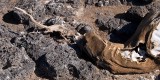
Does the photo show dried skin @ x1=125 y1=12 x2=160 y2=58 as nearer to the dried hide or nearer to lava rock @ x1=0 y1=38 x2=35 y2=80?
the dried hide

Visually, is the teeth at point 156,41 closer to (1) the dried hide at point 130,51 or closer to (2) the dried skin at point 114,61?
A: (1) the dried hide at point 130,51

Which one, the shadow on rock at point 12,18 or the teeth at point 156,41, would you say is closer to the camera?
the teeth at point 156,41

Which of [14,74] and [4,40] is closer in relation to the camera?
[14,74]

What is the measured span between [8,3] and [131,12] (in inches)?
82.8

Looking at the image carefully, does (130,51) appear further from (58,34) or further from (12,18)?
(12,18)

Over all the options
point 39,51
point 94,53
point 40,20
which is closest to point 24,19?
point 40,20

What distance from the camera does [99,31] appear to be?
8.13m

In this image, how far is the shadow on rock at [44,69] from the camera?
7.25 metres

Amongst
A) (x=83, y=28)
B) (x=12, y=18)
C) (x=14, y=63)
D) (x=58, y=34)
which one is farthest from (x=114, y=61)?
(x=12, y=18)

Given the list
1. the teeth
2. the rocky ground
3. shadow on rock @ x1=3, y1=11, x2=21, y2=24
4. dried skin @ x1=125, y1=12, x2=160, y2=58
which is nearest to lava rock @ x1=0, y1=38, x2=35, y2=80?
the rocky ground

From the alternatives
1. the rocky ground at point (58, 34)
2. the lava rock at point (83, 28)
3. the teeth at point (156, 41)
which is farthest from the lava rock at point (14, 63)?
the teeth at point (156, 41)

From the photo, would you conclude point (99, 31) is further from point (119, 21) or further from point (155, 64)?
point (155, 64)

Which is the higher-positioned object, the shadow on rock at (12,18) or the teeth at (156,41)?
the teeth at (156,41)

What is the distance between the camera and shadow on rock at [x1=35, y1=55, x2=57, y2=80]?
725 cm
